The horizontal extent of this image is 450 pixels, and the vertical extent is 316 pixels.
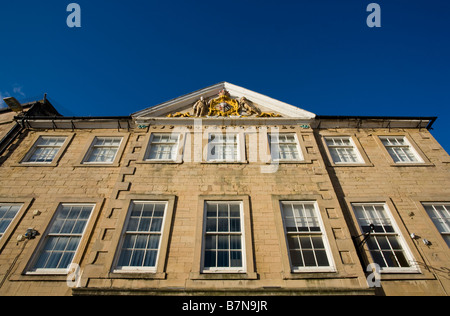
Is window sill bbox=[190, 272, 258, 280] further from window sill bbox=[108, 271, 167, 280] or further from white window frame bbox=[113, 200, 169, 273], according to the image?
white window frame bbox=[113, 200, 169, 273]

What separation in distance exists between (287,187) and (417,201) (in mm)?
5106

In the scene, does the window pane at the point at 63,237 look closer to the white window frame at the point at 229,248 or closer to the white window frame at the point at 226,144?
the white window frame at the point at 229,248

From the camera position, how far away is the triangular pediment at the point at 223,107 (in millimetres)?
12579

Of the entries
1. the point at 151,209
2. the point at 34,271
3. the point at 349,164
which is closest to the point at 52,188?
the point at 34,271

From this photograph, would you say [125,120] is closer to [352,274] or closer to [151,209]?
[151,209]

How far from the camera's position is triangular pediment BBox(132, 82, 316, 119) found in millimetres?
12579

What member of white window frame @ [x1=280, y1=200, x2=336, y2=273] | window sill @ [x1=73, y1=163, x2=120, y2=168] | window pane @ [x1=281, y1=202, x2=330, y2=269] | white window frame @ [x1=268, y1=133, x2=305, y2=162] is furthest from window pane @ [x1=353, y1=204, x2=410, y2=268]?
window sill @ [x1=73, y1=163, x2=120, y2=168]

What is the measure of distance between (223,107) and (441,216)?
411 inches

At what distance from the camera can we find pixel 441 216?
9078mm

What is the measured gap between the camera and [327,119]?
12633 mm

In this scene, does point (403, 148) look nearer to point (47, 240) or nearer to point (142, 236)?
point (142, 236)

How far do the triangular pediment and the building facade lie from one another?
0.08 meters

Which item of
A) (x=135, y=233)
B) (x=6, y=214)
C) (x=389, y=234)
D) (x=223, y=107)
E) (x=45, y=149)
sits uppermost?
(x=223, y=107)

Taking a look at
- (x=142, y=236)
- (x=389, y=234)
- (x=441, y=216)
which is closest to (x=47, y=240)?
(x=142, y=236)
